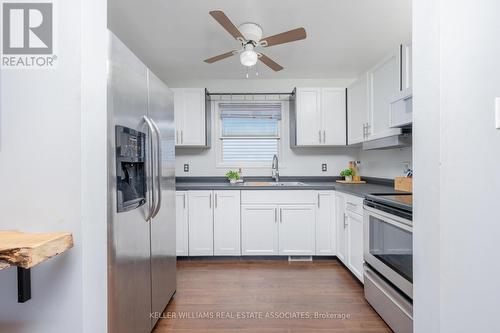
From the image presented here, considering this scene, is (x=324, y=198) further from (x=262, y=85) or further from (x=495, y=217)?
(x=495, y=217)

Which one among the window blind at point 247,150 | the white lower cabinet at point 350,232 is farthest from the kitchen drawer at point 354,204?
the window blind at point 247,150

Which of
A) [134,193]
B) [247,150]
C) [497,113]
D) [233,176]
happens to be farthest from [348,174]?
[134,193]

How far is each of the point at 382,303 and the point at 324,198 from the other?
1261mm

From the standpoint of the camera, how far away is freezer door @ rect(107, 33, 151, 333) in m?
1.10

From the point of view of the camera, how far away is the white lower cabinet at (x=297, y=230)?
284cm

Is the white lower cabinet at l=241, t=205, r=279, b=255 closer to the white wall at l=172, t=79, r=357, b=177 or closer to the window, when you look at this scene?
the white wall at l=172, t=79, r=357, b=177

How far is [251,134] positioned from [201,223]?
1.45m

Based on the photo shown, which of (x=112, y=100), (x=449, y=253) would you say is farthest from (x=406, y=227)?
(x=112, y=100)

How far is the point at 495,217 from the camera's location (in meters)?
0.83

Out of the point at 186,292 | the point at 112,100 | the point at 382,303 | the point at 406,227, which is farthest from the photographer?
the point at 186,292

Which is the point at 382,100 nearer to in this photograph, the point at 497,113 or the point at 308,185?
the point at 308,185

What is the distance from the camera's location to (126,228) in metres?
1.23

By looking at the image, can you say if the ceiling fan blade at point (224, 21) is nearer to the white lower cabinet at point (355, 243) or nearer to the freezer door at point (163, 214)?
the freezer door at point (163, 214)

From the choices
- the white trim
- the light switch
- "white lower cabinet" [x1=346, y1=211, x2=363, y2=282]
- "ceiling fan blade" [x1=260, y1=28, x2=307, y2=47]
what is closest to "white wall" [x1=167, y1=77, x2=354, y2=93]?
the white trim
